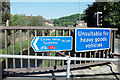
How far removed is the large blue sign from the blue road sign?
352 millimetres

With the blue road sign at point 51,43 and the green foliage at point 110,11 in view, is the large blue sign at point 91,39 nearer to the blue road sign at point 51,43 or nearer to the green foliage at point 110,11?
the blue road sign at point 51,43

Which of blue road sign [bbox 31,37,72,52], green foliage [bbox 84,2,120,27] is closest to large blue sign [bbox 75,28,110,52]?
blue road sign [bbox 31,37,72,52]

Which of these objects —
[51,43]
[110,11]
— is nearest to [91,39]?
[51,43]

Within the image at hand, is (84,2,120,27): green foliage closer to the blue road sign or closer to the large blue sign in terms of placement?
the large blue sign

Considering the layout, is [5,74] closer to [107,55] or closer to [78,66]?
[78,66]

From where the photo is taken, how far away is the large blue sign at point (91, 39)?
14.6ft

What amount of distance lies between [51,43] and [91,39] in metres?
1.51

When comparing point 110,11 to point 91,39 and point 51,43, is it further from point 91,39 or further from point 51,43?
point 51,43

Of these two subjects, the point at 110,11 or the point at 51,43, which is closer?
the point at 51,43

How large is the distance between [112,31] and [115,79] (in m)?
2.18

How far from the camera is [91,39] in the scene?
15.5 ft

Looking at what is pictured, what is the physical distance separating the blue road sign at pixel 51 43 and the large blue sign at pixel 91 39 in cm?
35

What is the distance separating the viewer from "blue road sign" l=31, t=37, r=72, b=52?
392cm

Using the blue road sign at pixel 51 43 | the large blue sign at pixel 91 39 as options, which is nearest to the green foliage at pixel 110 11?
the large blue sign at pixel 91 39
